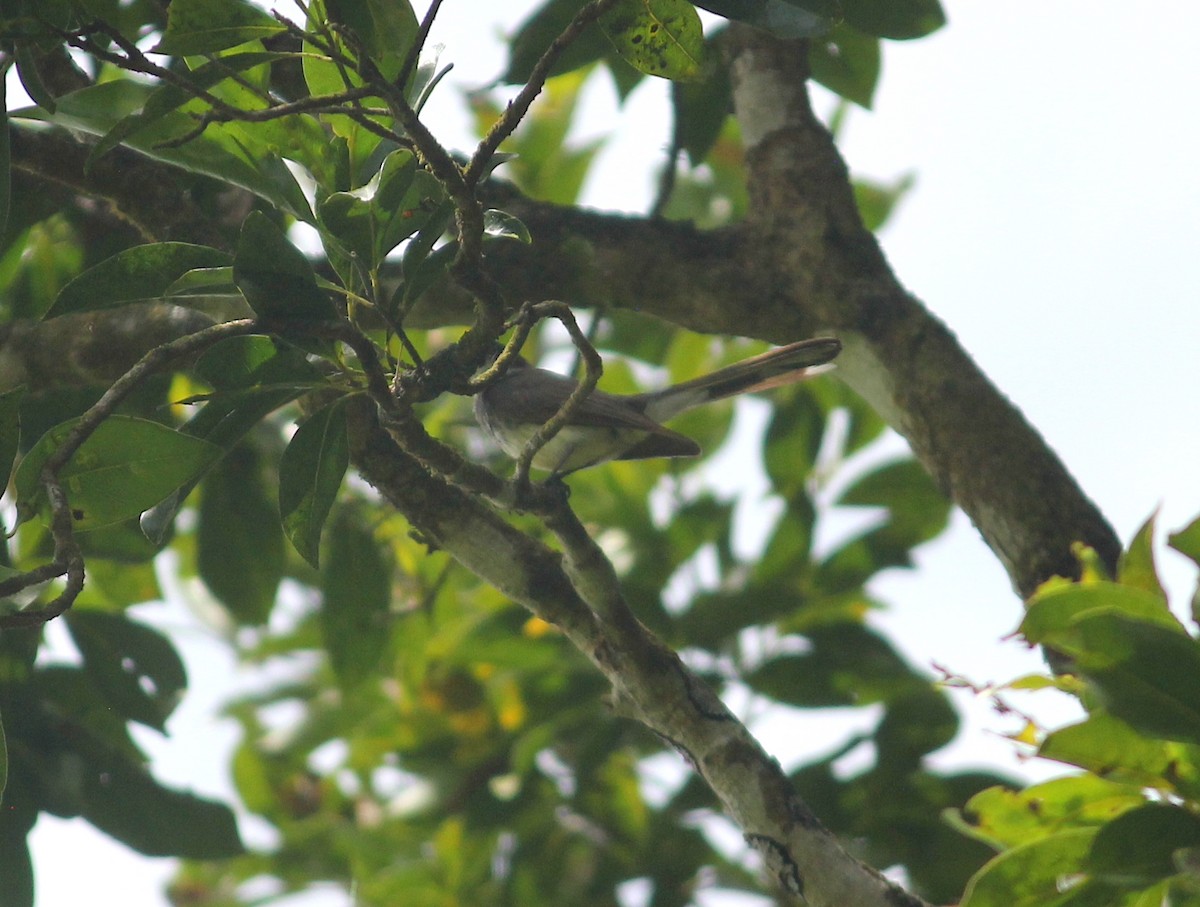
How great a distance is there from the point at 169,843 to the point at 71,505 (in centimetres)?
161

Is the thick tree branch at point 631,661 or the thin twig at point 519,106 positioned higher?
the thin twig at point 519,106

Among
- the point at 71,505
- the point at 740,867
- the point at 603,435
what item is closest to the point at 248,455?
the point at 603,435

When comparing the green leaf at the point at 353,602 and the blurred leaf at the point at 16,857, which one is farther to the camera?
the green leaf at the point at 353,602

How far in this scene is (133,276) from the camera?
2.08m

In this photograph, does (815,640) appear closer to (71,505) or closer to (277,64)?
(277,64)

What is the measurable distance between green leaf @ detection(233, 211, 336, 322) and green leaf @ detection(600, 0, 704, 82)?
689 mm

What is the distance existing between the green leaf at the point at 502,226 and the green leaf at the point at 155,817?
202 centimetres

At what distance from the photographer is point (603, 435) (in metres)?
3.86

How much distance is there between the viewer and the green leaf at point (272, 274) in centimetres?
184

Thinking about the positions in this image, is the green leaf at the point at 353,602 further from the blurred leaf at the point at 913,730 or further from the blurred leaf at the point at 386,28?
the blurred leaf at the point at 386,28

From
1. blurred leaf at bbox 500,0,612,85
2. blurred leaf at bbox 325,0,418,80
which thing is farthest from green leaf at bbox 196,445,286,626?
blurred leaf at bbox 325,0,418,80

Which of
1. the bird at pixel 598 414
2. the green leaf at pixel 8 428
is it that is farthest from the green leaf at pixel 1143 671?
the bird at pixel 598 414

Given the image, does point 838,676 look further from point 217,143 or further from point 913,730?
point 217,143

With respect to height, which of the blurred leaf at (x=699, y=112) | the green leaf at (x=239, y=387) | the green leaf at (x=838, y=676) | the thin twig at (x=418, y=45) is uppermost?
the blurred leaf at (x=699, y=112)
